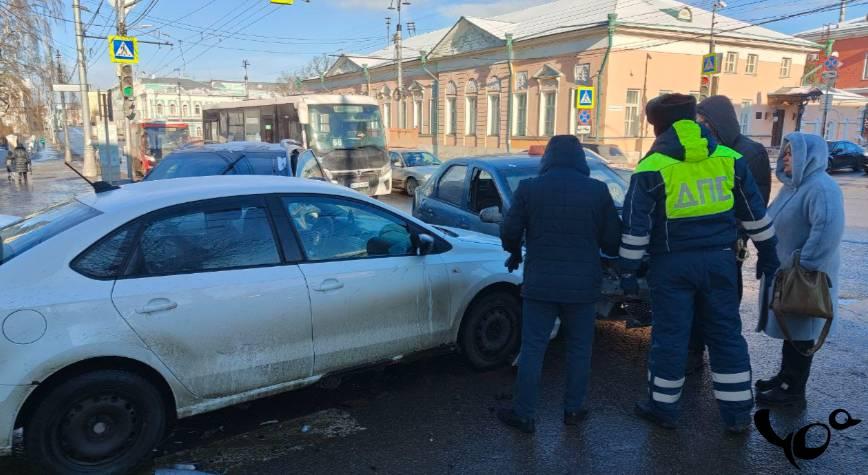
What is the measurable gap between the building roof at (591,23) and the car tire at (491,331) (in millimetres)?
23969

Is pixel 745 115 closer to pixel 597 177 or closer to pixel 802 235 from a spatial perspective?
pixel 597 177

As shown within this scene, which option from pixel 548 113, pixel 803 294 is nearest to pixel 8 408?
pixel 803 294

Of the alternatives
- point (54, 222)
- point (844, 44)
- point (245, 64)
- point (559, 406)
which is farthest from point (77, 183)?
point (245, 64)

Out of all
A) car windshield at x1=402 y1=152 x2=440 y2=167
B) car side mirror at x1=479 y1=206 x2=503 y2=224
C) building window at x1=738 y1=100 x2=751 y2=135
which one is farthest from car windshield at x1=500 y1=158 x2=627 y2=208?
building window at x1=738 y1=100 x2=751 y2=135

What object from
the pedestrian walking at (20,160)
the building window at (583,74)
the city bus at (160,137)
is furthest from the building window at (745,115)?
Answer: the pedestrian walking at (20,160)

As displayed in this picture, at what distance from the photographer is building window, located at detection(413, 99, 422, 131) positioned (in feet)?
128

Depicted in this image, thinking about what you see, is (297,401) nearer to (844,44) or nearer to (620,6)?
(620,6)

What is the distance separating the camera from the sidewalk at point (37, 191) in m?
14.9

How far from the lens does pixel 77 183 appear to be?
21.6 meters

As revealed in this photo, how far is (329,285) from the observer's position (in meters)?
3.54

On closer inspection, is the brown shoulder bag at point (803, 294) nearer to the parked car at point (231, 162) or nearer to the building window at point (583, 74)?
the parked car at point (231, 162)

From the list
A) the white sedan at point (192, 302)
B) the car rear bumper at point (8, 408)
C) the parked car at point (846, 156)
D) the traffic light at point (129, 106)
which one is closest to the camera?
the car rear bumper at point (8, 408)

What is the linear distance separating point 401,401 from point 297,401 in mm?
693

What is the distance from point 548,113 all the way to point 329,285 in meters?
27.3
